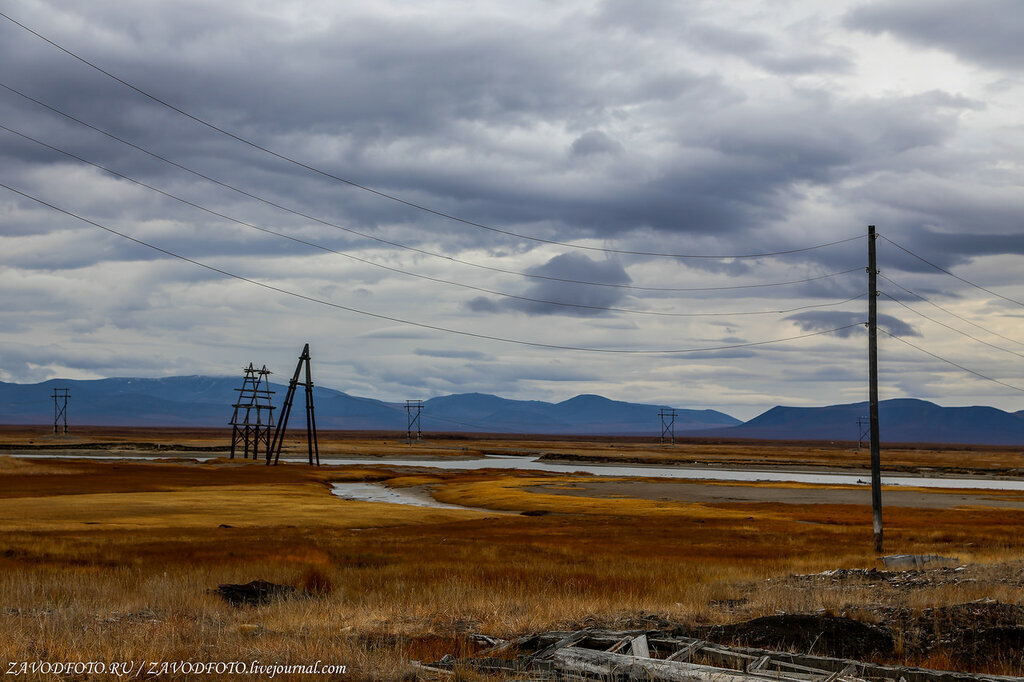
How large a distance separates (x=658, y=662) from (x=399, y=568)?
15620mm

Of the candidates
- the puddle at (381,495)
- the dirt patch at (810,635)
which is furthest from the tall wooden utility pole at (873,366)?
the puddle at (381,495)

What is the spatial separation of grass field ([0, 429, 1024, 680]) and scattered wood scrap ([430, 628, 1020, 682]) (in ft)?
3.96

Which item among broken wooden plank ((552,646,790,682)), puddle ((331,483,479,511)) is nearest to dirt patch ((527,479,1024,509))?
puddle ((331,483,479,511))

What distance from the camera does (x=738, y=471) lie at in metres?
140

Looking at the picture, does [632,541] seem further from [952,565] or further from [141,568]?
[141,568]

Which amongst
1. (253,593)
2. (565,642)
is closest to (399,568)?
(253,593)

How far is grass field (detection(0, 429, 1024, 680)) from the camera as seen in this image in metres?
14.3

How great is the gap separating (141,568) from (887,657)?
66.4ft

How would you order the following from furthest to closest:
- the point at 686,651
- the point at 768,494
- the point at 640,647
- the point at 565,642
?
the point at 768,494 < the point at 565,642 < the point at 686,651 < the point at 640,647

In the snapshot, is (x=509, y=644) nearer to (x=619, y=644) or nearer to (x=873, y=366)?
(x=619, y=644)

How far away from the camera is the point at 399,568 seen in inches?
1046

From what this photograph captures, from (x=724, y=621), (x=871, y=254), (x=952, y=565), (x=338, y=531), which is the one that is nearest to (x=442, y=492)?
(x=338, y=531)

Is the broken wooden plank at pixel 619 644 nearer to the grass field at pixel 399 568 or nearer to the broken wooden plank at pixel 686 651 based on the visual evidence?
the broken wooden plank at pixel 686 651

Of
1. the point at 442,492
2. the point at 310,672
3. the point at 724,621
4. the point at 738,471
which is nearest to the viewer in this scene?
the point at 310,672
